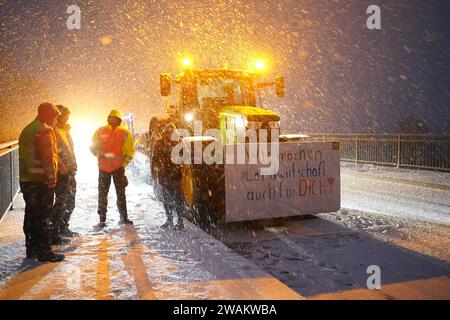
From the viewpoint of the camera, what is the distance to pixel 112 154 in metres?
7.34

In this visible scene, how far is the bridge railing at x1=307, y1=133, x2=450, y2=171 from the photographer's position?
620 inches

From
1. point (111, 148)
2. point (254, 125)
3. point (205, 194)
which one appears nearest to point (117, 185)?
point (111, 148)

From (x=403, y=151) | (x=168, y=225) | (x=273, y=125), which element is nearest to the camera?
(x=168, y=225)

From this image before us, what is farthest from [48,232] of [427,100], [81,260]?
[427,100]

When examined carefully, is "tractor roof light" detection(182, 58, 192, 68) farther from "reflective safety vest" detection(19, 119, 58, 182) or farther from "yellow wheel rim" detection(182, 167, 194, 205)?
"reflective safety vest" detection(19, 119, 58, 182)

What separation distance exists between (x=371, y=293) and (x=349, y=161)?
666 inches

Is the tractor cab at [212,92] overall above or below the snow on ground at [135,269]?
above

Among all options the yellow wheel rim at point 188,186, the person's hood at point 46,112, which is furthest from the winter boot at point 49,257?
the yellow wheel rim at point 188,186

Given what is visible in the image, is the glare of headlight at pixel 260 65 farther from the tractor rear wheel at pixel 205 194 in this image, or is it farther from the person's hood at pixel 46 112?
the person's hood at pixel 46 112

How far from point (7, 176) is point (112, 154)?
2.60m

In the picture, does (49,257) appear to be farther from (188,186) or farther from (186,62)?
(186,62)

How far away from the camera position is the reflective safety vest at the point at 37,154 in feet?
17.0

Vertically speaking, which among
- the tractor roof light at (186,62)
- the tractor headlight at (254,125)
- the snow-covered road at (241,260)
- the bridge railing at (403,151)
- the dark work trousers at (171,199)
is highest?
the tractor roof light at (186,62)

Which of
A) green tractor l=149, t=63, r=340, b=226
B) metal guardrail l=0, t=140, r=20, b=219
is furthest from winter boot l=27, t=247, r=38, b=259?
green tractor l=149, t=63, r=340, b=226
